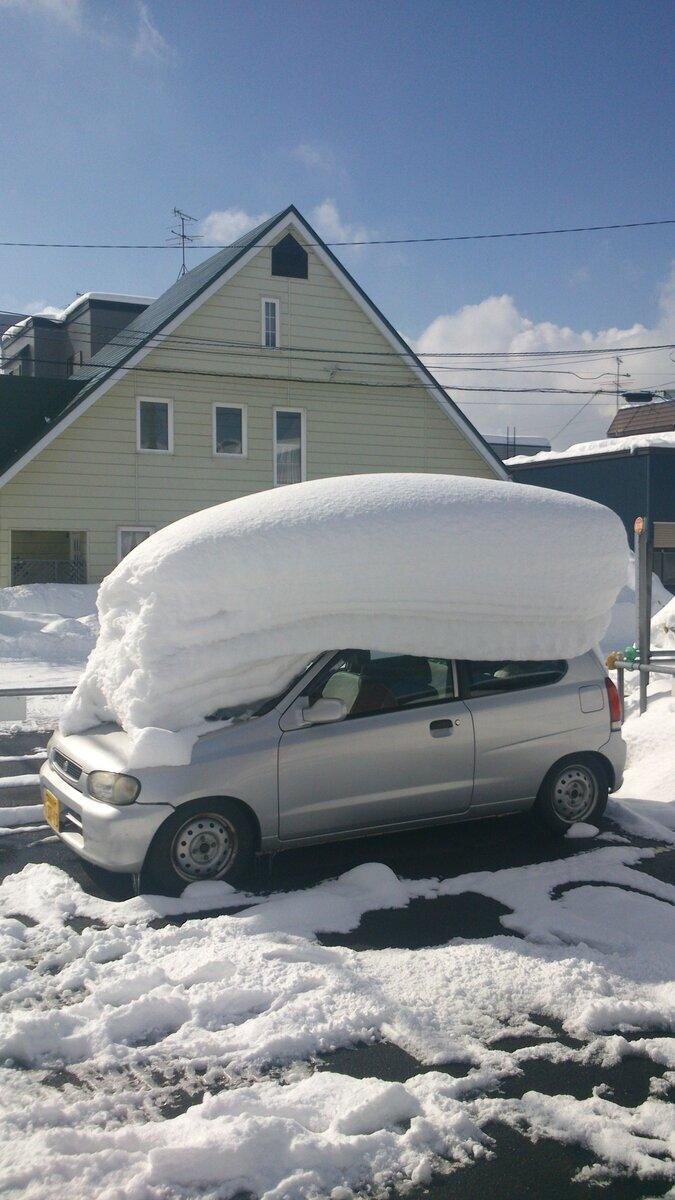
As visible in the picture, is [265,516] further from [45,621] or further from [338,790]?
[45,621]

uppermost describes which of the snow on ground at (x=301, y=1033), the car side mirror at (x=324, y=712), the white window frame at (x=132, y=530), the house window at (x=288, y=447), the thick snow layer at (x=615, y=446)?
the thick snow layer at (x=615, y=446)

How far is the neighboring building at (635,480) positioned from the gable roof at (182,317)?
788 cm

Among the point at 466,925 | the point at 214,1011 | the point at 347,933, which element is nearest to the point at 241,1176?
the point at 214,1011

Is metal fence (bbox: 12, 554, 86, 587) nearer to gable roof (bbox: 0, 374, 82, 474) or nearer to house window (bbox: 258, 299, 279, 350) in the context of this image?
gable roof (bbox: 0, 374, 82, 474)

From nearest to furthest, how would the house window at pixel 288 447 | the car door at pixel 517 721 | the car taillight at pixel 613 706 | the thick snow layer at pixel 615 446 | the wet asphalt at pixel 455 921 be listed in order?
the wet asphalt at pixel 455 921 → the car door at pixel 517 721 → the car taillight at pixel 613 706 → the house window at pixel 288 447 → the thick snow layer at pixel 615 446

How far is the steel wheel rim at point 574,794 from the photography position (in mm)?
6945

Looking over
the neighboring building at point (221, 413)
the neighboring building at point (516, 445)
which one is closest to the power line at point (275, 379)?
the neighboring building at point (221, 413)

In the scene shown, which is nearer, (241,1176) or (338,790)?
(241,1176)

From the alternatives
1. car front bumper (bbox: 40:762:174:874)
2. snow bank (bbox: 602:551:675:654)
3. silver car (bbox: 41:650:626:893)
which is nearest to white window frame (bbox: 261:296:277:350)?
snow bank (bbox: 602:551:675:654)

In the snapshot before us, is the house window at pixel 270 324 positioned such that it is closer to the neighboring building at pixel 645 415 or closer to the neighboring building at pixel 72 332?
the neighboring building at pixel 72 332

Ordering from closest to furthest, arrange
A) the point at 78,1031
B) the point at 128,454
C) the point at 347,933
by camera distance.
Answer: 1. the point at 78,1031
2. the point at 347,933
3. the point at 128,454

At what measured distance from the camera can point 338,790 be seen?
20.1 ft

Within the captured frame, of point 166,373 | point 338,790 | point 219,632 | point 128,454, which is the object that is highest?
point 166,373

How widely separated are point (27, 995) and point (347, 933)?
5.29 ft
